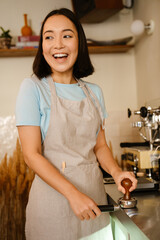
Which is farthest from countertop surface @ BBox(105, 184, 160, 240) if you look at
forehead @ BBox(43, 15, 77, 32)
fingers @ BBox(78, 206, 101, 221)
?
forehead @ BBox(43, 15, 77, 32)

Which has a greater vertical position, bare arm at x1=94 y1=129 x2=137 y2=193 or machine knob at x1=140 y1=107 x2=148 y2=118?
machine knob at x1=140 y1=107 x2=148 y2=118

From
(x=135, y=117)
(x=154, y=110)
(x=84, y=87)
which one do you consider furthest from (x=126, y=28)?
(x=84, y=87)

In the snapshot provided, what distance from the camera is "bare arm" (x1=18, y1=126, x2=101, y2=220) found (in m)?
0.92

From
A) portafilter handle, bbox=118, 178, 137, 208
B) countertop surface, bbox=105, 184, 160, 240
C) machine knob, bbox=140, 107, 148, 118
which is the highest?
machine knob, bbox=140, 107, 148, 118

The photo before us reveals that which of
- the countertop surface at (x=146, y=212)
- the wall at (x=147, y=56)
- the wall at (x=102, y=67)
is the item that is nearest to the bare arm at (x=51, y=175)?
the countertop surface at (x=146, y=212)

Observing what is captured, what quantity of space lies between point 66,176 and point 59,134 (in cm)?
16

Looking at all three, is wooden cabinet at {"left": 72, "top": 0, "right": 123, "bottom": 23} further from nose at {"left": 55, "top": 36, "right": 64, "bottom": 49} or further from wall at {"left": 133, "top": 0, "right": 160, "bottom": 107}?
nose at {"left": 55, "top": 36, "right": 64, "bottom": 49}

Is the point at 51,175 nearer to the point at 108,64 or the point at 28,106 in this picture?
the point at 28,106

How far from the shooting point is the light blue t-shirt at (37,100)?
3.56 feet

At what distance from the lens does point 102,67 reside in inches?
123

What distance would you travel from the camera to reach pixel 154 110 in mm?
1883

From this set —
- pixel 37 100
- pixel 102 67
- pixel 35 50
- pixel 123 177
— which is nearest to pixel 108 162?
pixel 123 177

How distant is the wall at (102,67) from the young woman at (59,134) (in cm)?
182

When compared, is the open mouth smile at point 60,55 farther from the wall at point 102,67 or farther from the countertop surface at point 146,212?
the wall at point 102,67
